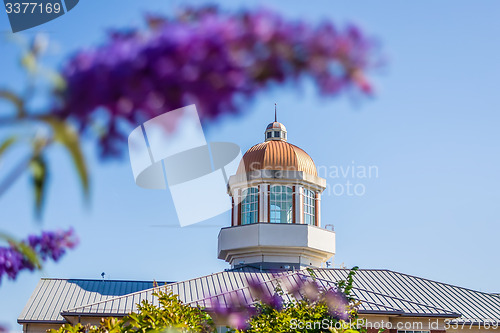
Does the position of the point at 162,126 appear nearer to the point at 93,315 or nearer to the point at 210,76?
the point at 210,76

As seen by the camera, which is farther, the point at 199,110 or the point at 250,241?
the point at 250,241

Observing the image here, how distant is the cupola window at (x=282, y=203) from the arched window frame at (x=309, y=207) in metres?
0.74

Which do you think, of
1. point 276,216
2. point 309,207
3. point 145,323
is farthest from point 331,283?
point 145,323

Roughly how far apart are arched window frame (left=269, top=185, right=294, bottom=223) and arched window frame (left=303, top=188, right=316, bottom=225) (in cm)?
73

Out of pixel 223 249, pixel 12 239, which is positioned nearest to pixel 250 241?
pixel 223 249

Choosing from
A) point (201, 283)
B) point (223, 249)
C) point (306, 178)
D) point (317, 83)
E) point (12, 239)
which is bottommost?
point (12, 239)

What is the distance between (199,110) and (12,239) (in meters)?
0.64

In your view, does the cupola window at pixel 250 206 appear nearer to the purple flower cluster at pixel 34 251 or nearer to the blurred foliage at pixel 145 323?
Answer: the blurred foliage at pixel 145 323

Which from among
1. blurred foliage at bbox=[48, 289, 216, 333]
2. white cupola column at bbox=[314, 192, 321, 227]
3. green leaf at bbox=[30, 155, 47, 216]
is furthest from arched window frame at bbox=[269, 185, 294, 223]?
green leaf at bbox=[30, 155, 47, 216]

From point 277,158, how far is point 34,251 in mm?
28636

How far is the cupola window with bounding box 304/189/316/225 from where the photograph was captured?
29250 mm

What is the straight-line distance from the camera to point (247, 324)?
10.3 meters

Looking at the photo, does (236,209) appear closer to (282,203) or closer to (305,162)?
(282,203)

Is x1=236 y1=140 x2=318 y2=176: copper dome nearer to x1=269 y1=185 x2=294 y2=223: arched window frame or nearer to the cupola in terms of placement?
the cupola
